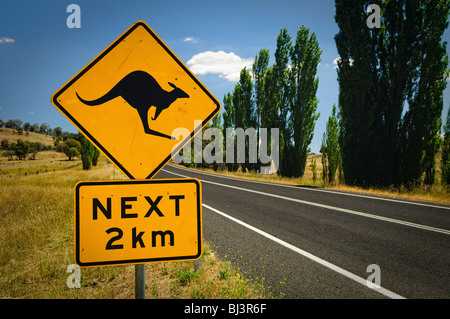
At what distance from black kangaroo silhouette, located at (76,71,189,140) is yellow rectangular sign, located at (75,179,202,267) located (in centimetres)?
42

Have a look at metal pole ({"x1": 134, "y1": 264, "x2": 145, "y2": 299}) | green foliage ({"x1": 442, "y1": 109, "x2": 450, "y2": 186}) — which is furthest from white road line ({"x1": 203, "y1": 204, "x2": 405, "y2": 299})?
green foliage ({"x1": 442, "y1": 109, "x2": 450, "y2": 186})

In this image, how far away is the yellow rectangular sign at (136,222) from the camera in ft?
4.53

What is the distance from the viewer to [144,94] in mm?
1550

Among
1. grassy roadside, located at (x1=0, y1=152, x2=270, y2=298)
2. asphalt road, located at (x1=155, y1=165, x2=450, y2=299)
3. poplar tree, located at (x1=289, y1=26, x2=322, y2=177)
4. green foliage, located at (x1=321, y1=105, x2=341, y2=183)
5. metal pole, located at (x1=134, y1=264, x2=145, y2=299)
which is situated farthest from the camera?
poplar tree, located at (x1=289, y1=26, x2=322, y2=177)

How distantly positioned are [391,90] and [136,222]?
52.6 feet

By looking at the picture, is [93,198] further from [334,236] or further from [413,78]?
[413,78]

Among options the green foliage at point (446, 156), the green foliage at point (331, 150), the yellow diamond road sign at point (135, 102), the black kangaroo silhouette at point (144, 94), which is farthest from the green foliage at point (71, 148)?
the green foliage at point (446, 156)

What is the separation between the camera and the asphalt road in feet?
9.53

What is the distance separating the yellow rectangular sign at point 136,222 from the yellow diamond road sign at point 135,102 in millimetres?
161

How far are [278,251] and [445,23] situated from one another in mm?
15552

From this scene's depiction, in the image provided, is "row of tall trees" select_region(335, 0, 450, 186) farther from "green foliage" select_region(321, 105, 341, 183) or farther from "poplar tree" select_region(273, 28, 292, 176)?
"poplar tree" select_region(273, 28, 292, 176)

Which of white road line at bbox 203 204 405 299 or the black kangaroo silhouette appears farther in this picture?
white road line at bbox 203 204 405 299

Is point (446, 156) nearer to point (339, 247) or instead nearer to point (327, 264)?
point (339, 247)
